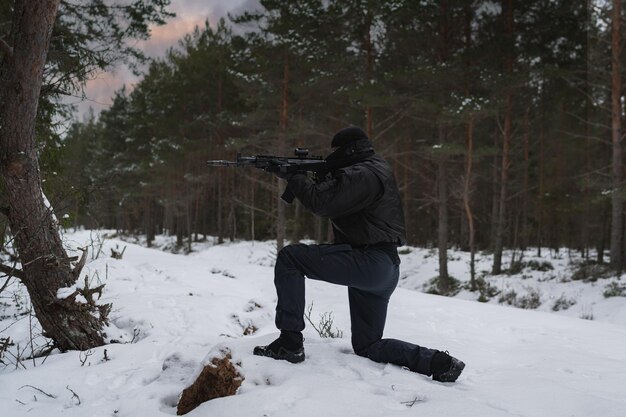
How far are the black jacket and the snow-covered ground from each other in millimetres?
1043

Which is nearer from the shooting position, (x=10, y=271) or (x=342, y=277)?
(x=342, y=277)

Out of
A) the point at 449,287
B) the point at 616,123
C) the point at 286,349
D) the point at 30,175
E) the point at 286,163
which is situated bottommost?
the point at 449,287

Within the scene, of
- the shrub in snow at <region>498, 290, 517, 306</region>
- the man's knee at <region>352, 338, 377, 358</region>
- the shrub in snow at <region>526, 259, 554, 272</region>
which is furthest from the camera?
the shrub in snow at <region>526, 259, 554, 272</region>

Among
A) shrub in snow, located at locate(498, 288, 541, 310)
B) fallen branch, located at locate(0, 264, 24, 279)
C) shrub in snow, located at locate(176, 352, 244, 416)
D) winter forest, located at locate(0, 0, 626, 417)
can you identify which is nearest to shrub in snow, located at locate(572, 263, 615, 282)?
winter forest, located at locate(0, 0, 626, 417)

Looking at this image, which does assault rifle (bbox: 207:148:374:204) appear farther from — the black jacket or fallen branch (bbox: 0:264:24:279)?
fallen branch (bbox: 0:264:24:279)

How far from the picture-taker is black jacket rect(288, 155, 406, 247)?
3029 mm

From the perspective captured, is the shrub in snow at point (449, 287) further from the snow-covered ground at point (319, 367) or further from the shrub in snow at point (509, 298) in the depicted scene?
the snow-covered ground at point (319, 367)

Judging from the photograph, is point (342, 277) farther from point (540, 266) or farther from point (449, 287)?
point (540, 266)

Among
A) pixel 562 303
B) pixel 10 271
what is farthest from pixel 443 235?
pixel 10 271

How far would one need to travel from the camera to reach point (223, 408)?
2494 mm

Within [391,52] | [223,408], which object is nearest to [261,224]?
[391,52]

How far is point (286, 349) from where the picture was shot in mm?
3133

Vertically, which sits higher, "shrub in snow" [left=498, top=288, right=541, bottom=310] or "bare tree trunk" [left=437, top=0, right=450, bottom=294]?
"bare tree trunk" [left=437, top=0, right=450, bottom=294]

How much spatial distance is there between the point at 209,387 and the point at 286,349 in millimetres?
646
